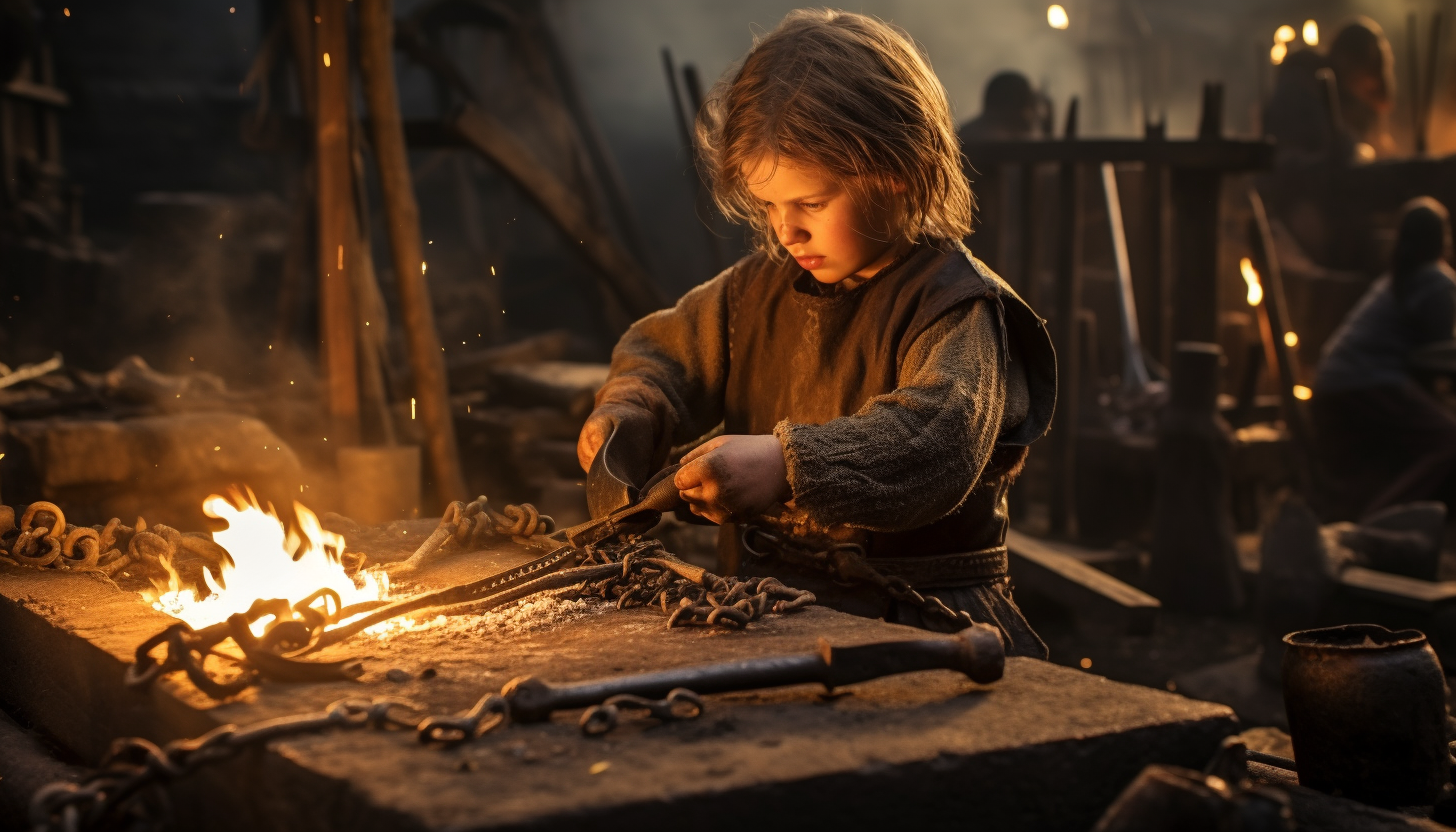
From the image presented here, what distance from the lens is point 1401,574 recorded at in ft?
18.9

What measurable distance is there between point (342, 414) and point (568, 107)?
16.0 ft

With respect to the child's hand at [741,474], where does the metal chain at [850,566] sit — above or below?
below

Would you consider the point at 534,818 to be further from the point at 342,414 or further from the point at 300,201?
the point at 300,201

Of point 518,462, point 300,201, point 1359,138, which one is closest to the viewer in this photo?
point 300,201

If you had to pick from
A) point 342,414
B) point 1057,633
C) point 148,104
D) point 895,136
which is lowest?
point 1057,633

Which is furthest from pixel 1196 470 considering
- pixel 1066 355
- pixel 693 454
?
pixel 693 454

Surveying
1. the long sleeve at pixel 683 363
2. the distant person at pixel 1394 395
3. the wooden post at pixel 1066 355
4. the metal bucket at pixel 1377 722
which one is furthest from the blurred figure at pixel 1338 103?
the metal bucket at pixel 1377 722

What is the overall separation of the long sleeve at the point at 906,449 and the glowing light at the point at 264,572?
813mm

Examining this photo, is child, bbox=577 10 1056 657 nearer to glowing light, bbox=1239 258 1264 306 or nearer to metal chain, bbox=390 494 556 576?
metal chain, bbox=390 494 556 576

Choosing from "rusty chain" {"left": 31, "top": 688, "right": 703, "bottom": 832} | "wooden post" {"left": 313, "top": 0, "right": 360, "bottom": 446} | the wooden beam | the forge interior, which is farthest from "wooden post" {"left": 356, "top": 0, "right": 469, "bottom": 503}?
"rusty chain" {"left": 31, "top": 688, "right": 703, "bottom": 832}

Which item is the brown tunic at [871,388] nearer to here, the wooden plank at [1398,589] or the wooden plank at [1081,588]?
the wooden plank at [1081,588]

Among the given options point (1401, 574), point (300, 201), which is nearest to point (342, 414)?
point (300, 201)

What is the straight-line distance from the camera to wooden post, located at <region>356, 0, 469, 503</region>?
4863 mm

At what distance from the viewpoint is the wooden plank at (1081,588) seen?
15.8 ft
